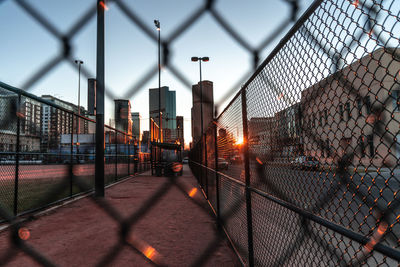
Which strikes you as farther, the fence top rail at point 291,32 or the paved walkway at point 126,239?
the paved walkway at point 126,239

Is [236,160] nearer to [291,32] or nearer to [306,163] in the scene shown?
[306,163]

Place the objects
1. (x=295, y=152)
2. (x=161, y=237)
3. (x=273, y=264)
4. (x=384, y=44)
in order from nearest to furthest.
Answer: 1. (x=384, y=44)
2. (x=295, y=152)
3. (x=273, y=264)
4. (x=161, y=237)

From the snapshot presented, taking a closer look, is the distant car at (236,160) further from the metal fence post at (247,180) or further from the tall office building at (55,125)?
the tall office building at (55,125)

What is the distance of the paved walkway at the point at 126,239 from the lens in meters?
2.79

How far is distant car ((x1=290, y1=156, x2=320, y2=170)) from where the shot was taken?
1.45m

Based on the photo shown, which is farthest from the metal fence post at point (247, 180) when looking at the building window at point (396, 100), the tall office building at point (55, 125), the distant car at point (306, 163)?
the tall office building at point (55, 125)

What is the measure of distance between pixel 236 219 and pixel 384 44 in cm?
278

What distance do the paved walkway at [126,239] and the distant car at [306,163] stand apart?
168 cm

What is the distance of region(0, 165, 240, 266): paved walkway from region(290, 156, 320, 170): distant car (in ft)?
5.51

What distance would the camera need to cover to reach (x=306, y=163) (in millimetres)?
1519

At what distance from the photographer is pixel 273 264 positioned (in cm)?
222

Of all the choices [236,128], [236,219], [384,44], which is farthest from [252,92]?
[236,219]

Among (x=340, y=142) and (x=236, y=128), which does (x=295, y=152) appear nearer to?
(x=340, y=142)

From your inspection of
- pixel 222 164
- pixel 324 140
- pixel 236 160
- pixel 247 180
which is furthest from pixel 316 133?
pixel 222 164
